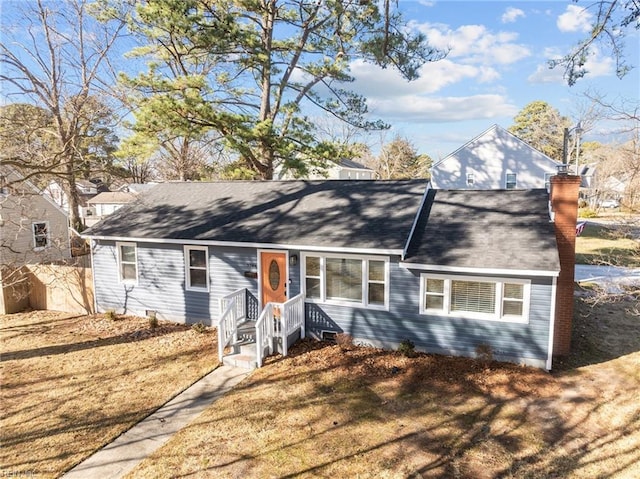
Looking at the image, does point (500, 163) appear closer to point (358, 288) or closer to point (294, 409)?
point (358, 288)

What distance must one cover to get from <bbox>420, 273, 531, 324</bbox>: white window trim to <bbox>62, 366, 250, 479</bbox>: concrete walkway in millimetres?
4587

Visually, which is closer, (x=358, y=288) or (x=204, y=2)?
(x=358, y=288)

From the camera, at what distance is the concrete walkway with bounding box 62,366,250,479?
5.84 meters

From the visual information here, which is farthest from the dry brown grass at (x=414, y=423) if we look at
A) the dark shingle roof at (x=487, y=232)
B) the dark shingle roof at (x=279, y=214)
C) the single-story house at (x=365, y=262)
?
the dark shingle roof at (x=279, y=214)

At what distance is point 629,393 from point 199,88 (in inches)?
635

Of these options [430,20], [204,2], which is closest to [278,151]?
[204,2]

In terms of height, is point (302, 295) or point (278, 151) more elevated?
point (278, 151)

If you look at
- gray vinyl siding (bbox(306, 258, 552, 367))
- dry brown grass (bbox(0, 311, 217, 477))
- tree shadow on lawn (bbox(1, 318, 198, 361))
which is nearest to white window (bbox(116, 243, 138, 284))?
dry brown grass (bbox(0, 311, 217, 477))

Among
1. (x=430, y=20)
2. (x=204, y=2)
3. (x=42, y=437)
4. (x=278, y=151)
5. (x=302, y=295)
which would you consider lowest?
(x=42, y=437)

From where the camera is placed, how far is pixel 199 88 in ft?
51.6

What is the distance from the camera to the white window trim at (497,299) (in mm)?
8750

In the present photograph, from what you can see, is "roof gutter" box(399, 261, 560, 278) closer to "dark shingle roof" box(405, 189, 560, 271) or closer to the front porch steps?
"dark shingle roof" box(405, 189, 560, 271)

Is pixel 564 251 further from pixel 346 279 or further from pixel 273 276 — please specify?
pixel 273 276

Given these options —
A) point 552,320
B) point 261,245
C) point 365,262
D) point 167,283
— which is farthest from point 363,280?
point 167,283
